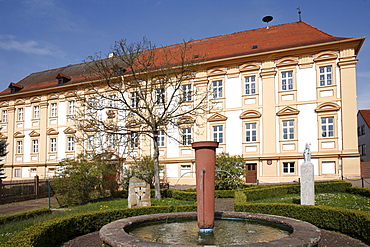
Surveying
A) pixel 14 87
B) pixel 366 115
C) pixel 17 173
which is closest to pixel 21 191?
pixel 17 173

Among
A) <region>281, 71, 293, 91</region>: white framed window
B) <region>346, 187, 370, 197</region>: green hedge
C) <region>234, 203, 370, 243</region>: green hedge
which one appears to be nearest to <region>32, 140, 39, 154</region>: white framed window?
<region>281, 71, 293, 91</region>: white framed window

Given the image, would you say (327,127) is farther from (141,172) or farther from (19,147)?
(19,147)

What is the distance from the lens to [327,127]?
22.6m

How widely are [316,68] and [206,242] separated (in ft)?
64.5

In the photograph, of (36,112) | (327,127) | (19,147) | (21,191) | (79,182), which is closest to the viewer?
(79,182)

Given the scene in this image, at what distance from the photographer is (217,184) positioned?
1842 cm

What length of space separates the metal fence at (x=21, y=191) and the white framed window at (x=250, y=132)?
14602mm

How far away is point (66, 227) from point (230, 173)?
1171 centimetres

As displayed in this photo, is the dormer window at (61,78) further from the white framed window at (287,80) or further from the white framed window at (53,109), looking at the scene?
the white framed window at (287,80)

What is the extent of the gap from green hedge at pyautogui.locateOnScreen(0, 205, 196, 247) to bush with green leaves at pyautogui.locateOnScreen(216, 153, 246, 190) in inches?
286

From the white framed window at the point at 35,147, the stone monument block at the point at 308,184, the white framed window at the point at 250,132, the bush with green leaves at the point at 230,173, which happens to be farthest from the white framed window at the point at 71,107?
the stone monument block at the point at 308,184

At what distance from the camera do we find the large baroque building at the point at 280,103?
873 inches

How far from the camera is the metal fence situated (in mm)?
19656

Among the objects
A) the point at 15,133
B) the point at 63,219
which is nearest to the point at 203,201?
the point at 63,219
